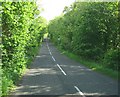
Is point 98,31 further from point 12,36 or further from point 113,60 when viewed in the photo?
point 12,36

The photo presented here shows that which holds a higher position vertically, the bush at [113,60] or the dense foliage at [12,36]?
the dense foliage at [12,36]

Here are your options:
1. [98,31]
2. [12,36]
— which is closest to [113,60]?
[12,36]

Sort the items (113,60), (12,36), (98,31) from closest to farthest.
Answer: (12,36) → (113,60) → (98,31)

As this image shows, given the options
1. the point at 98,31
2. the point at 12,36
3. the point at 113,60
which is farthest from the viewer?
the point at 98,31

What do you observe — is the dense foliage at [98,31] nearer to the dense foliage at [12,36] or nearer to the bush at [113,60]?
the bush at [113,60]

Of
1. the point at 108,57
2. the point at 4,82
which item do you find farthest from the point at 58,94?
the point at 108,57

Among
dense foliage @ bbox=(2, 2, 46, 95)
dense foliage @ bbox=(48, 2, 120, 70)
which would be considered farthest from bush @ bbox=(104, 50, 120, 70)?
dense foliage @ bbox=(48, 2, 120, 70)

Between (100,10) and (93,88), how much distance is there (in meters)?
17.6

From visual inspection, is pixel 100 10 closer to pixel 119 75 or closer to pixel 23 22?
pixel 119 75

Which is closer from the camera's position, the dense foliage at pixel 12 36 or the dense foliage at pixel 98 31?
the dense foliage at pixel 12 36

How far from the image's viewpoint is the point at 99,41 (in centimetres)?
3347

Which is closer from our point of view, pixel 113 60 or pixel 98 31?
pixel 113 60

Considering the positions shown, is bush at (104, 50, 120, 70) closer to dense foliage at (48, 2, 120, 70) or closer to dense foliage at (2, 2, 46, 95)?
dense foliage at (2, 2, 46, 95)

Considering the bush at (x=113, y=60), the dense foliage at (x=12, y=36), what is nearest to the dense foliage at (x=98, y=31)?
the bush at (x=113, y=60)
